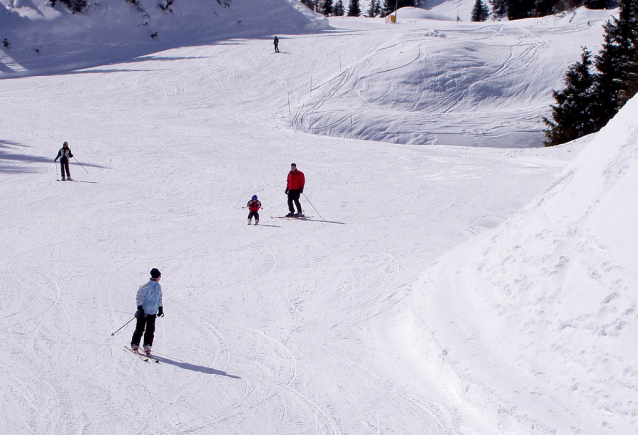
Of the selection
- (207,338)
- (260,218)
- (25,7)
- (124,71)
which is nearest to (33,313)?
(207,338)

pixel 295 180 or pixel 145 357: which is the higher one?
pixel 295 180

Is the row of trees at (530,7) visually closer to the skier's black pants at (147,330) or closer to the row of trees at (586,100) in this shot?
the row of trees at (586,100)

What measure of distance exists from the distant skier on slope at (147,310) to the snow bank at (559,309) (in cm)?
385

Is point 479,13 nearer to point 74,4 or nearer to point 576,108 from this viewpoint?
point 74,4

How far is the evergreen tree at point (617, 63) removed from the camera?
29.5 meters

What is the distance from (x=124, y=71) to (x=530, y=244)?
38.1 meters

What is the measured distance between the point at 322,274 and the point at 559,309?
5.84m

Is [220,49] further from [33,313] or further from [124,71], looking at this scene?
[33,313]

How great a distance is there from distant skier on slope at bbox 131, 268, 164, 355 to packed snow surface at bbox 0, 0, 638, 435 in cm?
27

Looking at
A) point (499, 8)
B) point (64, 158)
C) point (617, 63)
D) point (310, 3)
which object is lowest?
point (64, 158)

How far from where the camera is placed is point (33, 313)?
31.7 feet

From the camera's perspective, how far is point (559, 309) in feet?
22.9

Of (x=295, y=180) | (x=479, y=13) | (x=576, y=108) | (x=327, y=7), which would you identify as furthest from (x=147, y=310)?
(x=327, y=7)

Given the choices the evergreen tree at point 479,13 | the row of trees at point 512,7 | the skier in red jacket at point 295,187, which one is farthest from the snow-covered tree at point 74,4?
the evergreen tree at point 479,13
